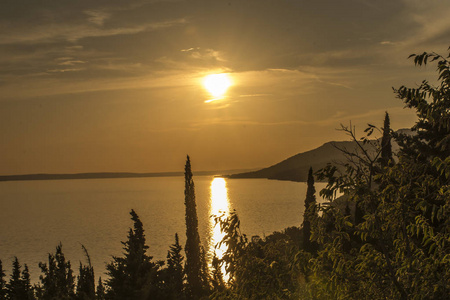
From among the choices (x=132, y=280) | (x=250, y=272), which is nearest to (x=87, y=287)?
(x=132, y=280)

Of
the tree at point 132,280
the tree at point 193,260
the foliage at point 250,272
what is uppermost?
the foliage at point 250,272

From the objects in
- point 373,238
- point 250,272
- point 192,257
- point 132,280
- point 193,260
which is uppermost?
point 373,238

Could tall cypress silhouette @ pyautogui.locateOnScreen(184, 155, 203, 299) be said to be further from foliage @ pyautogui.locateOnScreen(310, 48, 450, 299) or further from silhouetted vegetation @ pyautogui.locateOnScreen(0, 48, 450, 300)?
foliage @ pyautogui.locateOnScreen(310, 48, 450, 299)

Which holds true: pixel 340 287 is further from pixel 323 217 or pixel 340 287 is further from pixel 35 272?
pixel 35 272

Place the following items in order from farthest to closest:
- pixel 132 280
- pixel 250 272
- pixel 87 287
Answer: pixel 87 287, pixel 132 280, pixel 250 272

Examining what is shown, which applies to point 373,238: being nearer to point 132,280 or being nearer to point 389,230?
point 389,230

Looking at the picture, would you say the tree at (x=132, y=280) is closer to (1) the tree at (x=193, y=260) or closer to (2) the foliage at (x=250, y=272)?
(2) the foliage at (x=250, y=272)

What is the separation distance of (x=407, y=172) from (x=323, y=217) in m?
2.07

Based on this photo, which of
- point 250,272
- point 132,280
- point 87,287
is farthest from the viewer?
point 87,287

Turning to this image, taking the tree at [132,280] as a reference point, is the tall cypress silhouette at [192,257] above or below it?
below

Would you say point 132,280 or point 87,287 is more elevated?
point 132,280

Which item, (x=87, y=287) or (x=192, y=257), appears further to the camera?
(x=192, y=257)

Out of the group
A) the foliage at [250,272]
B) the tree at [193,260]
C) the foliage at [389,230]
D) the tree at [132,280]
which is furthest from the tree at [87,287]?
the tree at [193,260]

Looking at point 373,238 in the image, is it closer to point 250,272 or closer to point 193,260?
point 250,272
